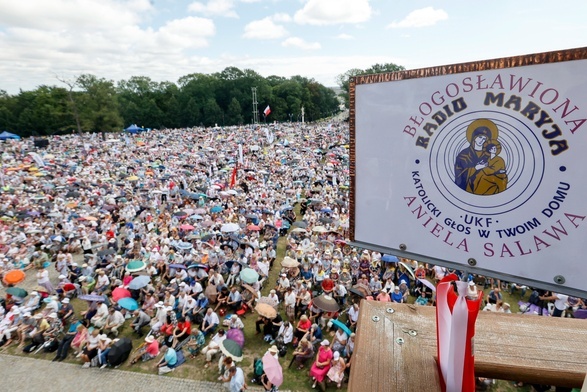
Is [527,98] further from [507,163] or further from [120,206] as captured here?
[120,206]

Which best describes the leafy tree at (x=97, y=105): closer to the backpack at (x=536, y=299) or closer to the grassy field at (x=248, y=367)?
the grassy field at (x=248, y=367)

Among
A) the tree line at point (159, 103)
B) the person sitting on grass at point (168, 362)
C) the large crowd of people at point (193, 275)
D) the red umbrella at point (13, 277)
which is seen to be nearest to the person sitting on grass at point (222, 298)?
the large crowd of people at point (193, 275)

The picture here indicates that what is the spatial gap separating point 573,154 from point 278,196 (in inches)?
864

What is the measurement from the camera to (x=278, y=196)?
24344 millimetres

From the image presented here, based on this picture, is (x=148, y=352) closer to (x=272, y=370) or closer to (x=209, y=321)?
(x=209, y=321)

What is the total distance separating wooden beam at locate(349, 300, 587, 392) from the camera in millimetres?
3047

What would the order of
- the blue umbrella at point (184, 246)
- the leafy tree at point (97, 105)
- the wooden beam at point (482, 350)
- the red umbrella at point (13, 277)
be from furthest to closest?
1. the leafy tree at point (97, 105)
2. the blue umbrella at point (184, 246)
3. the red umbrella at point (13, 277)
4. the wooden beam at point (482, 350)

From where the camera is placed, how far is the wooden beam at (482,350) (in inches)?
120

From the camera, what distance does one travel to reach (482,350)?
3.40m

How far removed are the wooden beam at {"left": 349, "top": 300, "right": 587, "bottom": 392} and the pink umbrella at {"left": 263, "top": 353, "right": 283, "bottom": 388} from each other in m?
5.16

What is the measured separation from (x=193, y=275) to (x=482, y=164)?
1186 centimetres

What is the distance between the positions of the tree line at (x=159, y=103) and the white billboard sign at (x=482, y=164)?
67047mm

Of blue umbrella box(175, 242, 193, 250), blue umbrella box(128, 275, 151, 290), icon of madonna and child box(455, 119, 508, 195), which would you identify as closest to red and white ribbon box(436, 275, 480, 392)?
icon of madonna and child box(455, 119, 508, 195)

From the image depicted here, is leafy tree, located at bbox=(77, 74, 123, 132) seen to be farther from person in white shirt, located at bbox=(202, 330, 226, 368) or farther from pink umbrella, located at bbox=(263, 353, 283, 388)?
pink umbrella, located at bbox=(263, 353, 283, 388)
